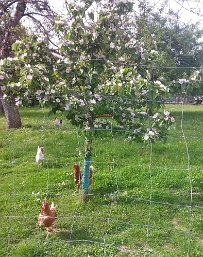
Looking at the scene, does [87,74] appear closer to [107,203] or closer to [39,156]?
[107,203]

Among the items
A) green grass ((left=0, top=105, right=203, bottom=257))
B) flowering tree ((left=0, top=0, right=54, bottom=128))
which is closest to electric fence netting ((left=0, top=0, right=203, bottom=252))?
green grass ((left=0, top=105, right=203, bottom=257))

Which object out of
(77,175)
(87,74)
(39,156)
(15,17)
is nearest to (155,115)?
(87,74)

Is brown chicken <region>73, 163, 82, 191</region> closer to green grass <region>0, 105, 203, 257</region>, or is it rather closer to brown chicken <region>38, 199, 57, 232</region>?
green grass <region>0, 105, 203, 257</region>

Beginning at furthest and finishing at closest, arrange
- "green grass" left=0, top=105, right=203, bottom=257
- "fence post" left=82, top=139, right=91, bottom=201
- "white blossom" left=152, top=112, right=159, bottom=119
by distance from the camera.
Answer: "fence post" left=82, top=139, right=91, bottom=201, "white blossom" left=152, top=112, right=159, bottom=119, "green grass" left=0, top=105, right=203, bottom=257

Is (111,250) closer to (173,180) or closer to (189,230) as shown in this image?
(189,230)

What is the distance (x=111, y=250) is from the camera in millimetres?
3934

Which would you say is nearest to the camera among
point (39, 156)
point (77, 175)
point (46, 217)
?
point (46, 217)

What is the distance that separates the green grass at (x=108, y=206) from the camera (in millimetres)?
4035

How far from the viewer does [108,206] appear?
16.3 feet

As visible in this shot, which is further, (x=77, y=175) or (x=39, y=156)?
(x=39, y=156)

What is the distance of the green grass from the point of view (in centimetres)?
404

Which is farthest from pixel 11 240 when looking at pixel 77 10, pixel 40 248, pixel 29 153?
pixel 29 153

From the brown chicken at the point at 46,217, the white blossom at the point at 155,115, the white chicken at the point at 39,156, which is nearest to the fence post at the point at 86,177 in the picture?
the brown chicken at the point at 46,217

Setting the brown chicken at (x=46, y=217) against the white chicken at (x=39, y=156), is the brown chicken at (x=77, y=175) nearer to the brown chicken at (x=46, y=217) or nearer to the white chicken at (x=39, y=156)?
the brown chicken at (x=46, y=217)
